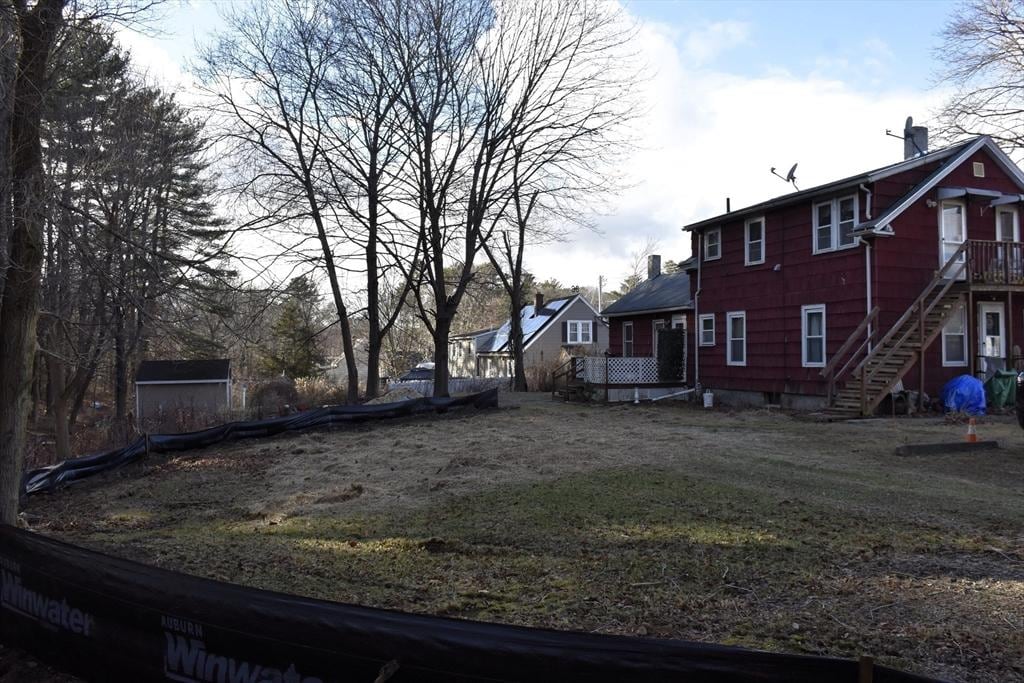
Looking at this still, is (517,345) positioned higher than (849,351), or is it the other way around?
(517,345)

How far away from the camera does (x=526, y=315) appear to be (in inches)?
1984

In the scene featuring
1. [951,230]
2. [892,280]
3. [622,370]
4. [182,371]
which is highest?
[951,230]

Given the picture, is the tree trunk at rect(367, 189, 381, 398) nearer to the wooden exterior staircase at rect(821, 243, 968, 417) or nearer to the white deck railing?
the white deck railing

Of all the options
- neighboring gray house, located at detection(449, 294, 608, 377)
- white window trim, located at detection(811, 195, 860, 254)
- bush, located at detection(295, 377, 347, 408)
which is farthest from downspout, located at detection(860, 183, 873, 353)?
neighboring gray house, located at detection(449, 294, 608, 377)

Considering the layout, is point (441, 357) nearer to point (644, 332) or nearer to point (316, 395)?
point (644, 332)

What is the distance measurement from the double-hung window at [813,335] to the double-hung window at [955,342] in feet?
8.84

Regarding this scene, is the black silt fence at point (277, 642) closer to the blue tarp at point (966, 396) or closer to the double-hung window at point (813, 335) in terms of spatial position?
the blue tarp at point (966, 396)

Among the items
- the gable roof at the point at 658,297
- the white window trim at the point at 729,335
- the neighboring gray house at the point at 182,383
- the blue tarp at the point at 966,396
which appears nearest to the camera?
the blue tarp at the point at 966,396

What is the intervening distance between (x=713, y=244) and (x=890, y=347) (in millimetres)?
7414

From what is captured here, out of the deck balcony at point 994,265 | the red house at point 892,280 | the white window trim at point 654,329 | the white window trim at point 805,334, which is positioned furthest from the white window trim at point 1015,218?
the white window trim at point 654,329

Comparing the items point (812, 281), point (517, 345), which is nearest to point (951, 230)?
point (812, 281)

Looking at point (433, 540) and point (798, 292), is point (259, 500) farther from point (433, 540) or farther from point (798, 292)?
point (798, 292)

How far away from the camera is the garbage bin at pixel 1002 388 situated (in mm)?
17328

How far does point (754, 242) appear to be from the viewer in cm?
2145
